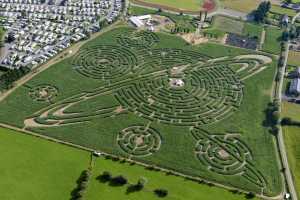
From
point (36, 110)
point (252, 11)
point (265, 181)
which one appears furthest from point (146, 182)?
point (252, 11)

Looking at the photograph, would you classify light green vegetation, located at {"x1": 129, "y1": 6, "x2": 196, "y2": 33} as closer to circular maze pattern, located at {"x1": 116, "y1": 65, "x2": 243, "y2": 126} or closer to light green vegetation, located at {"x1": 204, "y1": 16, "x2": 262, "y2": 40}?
light green vegetation, located at {"x1": 204, "y1": 16, "x2": 262, "y2": 40}

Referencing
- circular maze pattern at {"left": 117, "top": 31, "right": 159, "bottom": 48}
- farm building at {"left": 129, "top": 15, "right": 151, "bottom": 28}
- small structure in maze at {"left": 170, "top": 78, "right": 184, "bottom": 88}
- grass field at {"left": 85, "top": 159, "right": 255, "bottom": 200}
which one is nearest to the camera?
grass field at {"left": 85, "top": 159, "right": 255, "bottom": 200}

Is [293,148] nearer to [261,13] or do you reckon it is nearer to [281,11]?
[261,13]

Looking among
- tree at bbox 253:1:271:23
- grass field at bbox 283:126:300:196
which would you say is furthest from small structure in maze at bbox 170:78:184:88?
tree at bbox 253:1:271:23

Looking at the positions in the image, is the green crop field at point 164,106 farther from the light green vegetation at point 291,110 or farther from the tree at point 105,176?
the tree at point 105,176

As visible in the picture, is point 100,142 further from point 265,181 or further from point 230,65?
point 230,65

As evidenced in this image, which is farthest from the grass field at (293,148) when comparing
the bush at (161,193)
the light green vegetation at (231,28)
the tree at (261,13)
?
the tree at (261,13)

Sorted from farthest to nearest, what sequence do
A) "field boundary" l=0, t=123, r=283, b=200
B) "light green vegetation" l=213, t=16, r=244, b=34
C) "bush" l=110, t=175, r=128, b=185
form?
"light green vegetation" l=213, t=16, r=244, b=34, "field boundary" l=0, t=123, r=283, b=200, "bush" l=110, t=175, r=128, b=185
